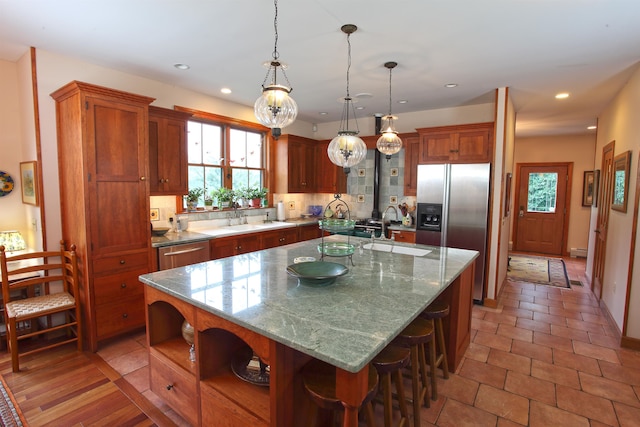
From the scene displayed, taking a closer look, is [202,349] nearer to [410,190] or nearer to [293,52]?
[293,52]

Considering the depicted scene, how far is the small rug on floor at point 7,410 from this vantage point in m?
2.04

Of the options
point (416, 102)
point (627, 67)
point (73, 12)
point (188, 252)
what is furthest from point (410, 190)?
point (73, 12)

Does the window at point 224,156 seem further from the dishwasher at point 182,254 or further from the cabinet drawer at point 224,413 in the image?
the cabinet drawer at point 224,413

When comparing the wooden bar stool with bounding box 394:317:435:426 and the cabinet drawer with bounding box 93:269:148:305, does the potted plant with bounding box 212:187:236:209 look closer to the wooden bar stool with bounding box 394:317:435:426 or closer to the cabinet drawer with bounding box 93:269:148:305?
the cabinet drawer with bounding box 93:269:148:305

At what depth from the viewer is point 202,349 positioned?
1.73m

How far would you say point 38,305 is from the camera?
2732 mm

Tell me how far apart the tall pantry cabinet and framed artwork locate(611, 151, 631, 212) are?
4776mm

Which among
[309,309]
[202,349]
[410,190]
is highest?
[410,190]

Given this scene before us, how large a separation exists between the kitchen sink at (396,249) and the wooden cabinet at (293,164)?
251 cm

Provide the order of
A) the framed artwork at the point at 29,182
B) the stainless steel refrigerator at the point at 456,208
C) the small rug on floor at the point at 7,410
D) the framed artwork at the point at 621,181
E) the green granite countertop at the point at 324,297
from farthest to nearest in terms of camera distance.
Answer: the stainless steel refrigerator at the point at 456,208, the framed artwork at the point at 621,181, the framed artwork at the point at 29,182, the small rug on floor at the point at 7,410, the green granite countertop at the point at 324,297

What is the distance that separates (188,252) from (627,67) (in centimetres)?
478

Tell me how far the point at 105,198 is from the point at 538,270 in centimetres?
675

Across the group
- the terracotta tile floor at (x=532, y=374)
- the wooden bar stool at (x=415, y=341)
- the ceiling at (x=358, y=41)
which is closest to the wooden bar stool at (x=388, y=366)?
the wooden bar stool at (x=415, y=341)

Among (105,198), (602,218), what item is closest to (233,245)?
(105,198)
